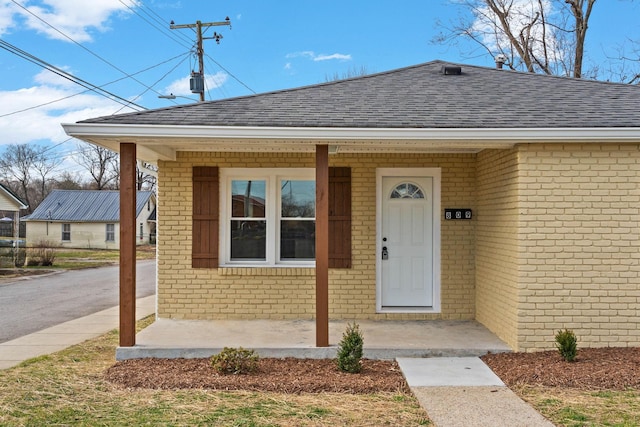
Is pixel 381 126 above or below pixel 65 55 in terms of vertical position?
below

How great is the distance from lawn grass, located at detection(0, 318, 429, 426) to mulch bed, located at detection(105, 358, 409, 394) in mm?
134

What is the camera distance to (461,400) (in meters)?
4.97

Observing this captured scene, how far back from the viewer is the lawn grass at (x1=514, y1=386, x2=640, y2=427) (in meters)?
4.45

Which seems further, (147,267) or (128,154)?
(147,267)

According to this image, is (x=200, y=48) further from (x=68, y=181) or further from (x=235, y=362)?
(x=68, y=181)

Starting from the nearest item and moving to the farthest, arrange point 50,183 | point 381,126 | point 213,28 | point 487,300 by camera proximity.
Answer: point 381,126 < point 487,300 < point 213,28 < point 50,183

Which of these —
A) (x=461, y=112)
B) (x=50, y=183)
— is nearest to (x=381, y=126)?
(x=461, y=112)

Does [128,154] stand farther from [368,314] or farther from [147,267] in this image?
[147,267]

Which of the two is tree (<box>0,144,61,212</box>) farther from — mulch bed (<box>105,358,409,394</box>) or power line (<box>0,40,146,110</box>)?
mulch bed (<box>105,358,409,394</box>)

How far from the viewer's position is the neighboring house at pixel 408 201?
6.37m

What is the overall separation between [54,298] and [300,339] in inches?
361

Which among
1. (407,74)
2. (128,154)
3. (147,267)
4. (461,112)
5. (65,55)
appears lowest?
(147,267)

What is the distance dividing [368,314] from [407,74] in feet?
13.4

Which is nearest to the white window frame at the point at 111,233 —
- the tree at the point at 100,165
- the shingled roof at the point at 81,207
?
the shingled roof at the point at 81,207
